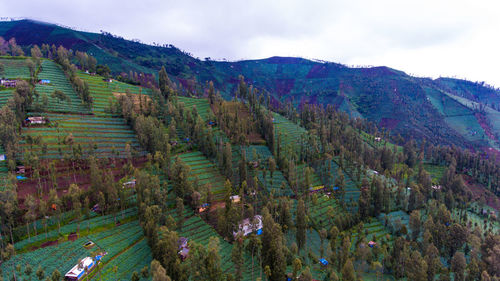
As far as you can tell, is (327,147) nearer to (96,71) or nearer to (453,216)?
(453,216)

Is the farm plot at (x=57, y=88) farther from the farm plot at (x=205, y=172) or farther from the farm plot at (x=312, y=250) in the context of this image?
the farm plot at (x=312, y=250)

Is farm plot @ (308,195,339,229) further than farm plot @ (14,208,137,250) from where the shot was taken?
Yes

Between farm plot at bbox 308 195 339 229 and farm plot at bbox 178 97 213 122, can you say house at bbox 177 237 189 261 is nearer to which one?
farm plot at bbox 308 195 339 229

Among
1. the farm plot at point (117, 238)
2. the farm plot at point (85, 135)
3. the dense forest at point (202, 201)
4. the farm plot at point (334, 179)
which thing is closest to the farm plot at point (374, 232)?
the dense forest at point (202, 201)

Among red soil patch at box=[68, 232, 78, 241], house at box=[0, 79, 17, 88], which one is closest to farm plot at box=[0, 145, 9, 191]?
red soil patch at box=[68, 232, 78, 241]

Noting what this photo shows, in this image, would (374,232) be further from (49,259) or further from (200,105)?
(200,105)
